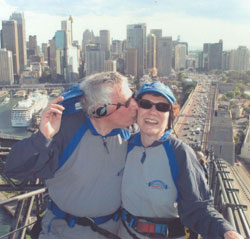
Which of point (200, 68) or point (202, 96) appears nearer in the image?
point (202, 96)

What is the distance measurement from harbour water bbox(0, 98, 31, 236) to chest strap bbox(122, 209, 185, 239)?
4232mm

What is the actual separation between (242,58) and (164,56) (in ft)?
31.5

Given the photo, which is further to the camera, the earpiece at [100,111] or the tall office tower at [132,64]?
the tall office tower at [132,64]

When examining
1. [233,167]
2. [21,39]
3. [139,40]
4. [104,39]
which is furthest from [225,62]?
[233,167]

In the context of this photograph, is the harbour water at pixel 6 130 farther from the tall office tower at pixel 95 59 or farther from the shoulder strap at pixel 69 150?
the tall office tower at pixel 95 59

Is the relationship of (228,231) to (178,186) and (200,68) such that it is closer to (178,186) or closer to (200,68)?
(178,186)

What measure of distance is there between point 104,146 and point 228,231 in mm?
312

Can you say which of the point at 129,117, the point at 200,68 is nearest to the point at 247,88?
the point at 200,68

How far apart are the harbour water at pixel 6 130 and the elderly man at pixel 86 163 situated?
13.7 ft

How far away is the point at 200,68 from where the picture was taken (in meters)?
41.1

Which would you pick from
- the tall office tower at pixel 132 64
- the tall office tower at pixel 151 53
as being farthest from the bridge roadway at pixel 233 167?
the tall office tower at pixel 151 53

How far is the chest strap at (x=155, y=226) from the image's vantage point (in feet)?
2.40

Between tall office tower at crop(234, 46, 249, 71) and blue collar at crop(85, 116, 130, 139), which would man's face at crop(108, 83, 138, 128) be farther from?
tall office tower at crop(234, 46, 249, 71)

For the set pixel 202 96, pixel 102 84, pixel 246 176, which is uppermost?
pixel 102 84
